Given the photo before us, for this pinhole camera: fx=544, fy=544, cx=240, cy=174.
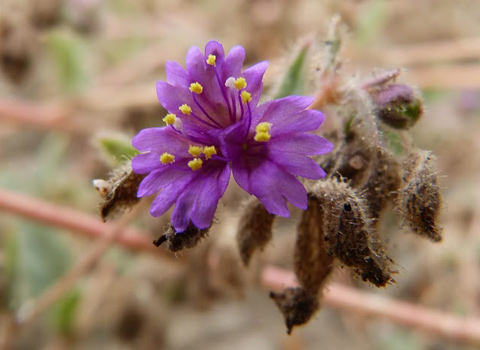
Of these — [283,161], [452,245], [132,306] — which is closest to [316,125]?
[283,161]

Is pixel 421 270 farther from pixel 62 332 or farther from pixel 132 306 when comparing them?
pixel 62 332

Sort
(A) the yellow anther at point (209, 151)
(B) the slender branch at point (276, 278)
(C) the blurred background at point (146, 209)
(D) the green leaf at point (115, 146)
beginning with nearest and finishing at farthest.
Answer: (A) the yellow anther at point (209, 151) → (D) the green leaf at point (115, 146) → (B) the slender branch at point (276, 278) → (C) the blurred background at point (146, 209)

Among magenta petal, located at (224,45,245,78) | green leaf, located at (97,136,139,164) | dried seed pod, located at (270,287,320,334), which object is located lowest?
dried seed pod, located at (270,287,320,334)

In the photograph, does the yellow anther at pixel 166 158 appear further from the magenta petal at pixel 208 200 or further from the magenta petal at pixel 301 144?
the magenta petal at pixel 301 144

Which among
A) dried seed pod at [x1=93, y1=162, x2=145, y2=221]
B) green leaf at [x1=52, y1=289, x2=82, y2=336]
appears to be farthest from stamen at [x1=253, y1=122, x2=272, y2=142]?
green leaf at [x1=52, y1=289, x2=82, y2=336]

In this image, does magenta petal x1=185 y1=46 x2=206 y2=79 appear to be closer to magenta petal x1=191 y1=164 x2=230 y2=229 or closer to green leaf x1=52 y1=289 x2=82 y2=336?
magenta petal x1=191 y1=164 x2=230 y2=229

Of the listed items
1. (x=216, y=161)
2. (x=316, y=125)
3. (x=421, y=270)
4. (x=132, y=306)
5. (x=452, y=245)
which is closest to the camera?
(x=316, y=125)

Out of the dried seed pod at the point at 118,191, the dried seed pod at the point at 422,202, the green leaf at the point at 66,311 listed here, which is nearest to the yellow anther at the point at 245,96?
the dried seed pod at the point at 118,191
